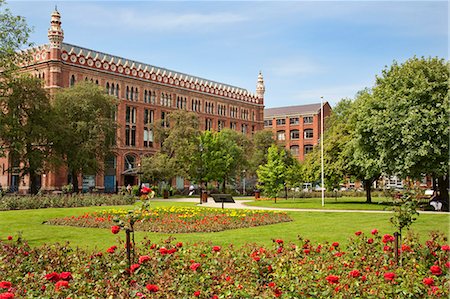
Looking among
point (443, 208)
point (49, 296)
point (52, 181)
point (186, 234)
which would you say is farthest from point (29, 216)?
point (52, 181)

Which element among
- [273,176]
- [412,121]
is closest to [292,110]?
[273,176]

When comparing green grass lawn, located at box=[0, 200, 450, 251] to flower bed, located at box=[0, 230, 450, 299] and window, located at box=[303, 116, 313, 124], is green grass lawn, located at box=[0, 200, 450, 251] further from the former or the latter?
window, located at box=[303, 116, 313, 124]

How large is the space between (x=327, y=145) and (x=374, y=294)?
113ft

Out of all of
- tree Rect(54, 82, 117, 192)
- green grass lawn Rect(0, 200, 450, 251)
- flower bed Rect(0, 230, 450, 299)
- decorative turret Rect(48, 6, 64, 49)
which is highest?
decorative turret Rect(48, 6, 64, 49)

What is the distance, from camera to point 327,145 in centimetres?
3988

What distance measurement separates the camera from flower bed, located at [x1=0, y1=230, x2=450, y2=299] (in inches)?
241

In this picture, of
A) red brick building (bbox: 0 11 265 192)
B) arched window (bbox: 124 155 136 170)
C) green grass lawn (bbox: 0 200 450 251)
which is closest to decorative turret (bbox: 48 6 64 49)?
red brick building (bbox: 0 11 265 192)

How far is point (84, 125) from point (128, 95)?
22370 millimetres

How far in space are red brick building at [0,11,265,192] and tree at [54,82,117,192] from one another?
20.4 feet

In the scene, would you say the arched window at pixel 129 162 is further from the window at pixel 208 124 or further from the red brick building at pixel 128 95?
Answer: the window at pixel 208 124

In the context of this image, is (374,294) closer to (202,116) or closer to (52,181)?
(52,181)

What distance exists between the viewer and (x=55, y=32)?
5441 cm

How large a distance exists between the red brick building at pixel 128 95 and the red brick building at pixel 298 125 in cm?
1834

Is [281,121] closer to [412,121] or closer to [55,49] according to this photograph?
[55,49]
